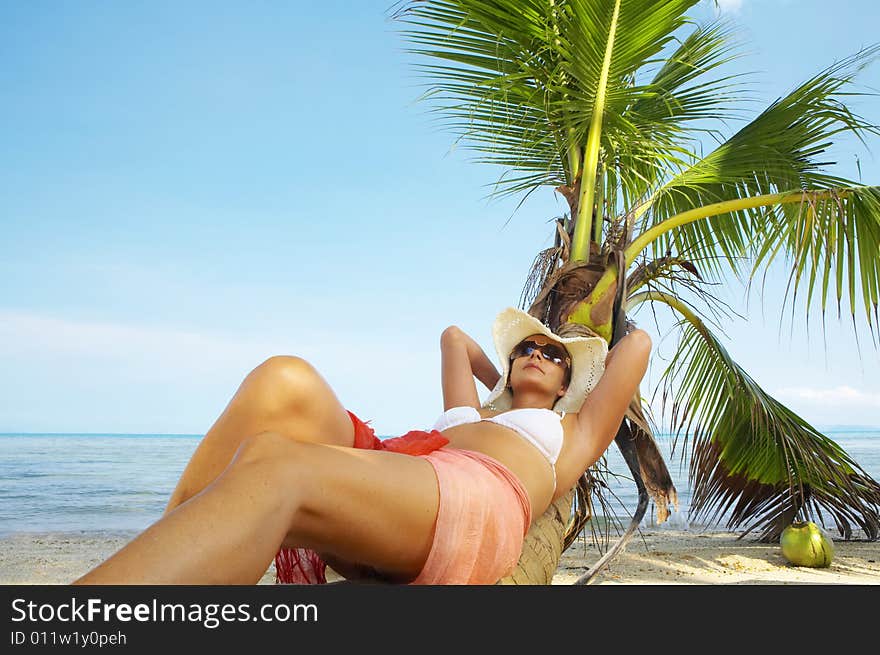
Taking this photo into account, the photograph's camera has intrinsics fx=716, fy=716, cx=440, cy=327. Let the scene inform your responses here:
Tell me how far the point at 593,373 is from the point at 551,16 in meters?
1.84

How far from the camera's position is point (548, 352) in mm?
2918

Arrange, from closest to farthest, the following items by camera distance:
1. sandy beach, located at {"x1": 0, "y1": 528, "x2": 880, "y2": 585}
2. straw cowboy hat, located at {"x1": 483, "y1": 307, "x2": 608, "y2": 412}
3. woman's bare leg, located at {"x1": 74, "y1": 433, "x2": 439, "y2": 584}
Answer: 1. woman's bare leg, located at {"x1": 74, "y1": 433, "x2": 439, "y2": 584}
2. straw cowboy hat, located at {"x1": 483, "y1": 307, "x2": 608, "y2": 412}
3. sandy beach, located at {"x1": 0, "y1": 528, "x2": 880, "y2": 585}

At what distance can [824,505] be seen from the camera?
502 cm

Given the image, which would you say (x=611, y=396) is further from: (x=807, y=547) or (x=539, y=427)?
(x=807, y=547)

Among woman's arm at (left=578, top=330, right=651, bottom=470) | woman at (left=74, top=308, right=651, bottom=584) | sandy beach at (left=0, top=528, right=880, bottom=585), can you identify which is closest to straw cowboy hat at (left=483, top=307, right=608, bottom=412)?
woman at (left=74, top=308, right=651, bottom=584)

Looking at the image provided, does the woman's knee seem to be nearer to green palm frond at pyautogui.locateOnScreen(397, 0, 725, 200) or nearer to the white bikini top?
the white bikini top

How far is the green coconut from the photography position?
4332mm

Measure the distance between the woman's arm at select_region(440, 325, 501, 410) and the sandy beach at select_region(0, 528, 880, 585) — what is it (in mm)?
1414

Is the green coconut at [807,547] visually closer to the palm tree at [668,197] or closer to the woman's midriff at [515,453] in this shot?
the palm tree at [668,197]

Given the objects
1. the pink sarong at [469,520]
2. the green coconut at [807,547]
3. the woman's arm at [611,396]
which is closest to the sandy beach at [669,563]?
the green coconut at [807,547]
